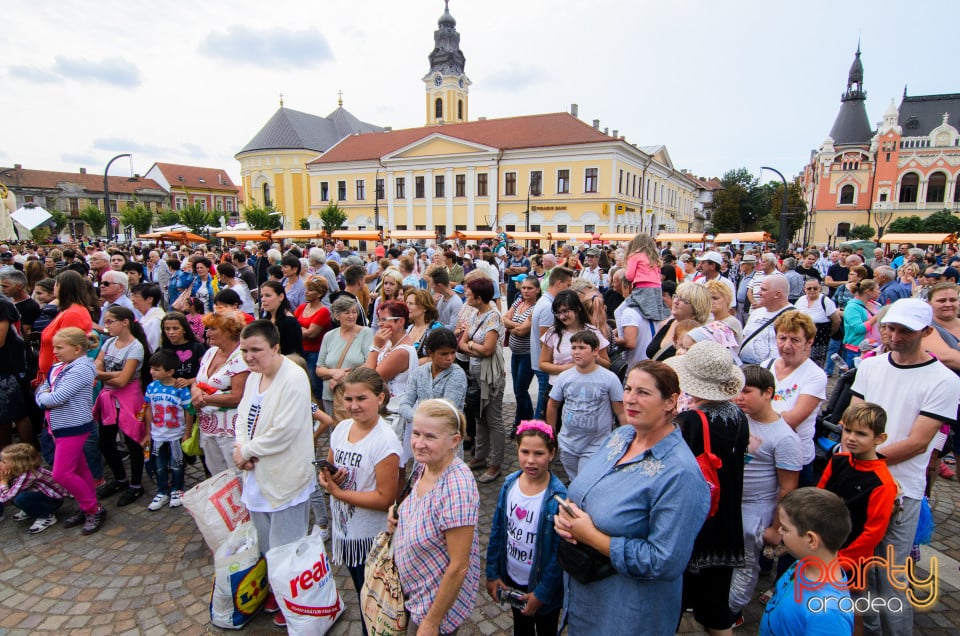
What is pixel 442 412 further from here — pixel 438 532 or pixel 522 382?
pixel 522 382

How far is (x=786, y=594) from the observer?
6.88ft

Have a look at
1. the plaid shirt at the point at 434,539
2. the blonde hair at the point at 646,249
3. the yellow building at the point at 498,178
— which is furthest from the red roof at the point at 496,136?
the plaid shirt at the point at 434,539

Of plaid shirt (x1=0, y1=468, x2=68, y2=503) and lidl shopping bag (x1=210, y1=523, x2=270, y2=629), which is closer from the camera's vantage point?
lidl shopping bag (x1=210, y1=523, x2=270, y2=629)

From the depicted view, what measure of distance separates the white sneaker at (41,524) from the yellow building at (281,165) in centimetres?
5640

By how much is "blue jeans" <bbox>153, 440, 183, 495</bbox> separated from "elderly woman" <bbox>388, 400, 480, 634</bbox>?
3.22m

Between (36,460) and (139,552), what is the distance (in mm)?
1392

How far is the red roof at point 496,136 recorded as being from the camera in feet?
140

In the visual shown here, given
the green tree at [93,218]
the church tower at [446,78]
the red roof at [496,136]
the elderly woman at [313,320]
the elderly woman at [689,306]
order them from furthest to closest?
the green tree at [93,218], the church tower at [446,78], the red roof at [496,136], the elderly woman at [313,320], the elderly woman at [689,306]

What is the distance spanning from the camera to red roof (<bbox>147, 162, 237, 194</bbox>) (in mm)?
78938

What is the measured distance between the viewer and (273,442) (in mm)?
2900

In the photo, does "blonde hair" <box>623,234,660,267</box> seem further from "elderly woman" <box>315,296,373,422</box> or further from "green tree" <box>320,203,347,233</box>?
"green tree" <box>320,203,347,233</box>

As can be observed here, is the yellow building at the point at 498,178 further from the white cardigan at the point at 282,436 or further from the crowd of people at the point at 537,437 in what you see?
the white cardigan at the point at 282,436

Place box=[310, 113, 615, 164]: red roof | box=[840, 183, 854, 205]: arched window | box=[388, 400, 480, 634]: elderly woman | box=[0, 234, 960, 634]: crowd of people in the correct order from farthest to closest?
1. box=[840, 183, 854, 205]: arched window
2. box=[310, 113, 615, 164]: red roof
3. box=[388, 400, 480, 634]: elderly woman
4. box=[0, 234, 960, 634]: crowd of people

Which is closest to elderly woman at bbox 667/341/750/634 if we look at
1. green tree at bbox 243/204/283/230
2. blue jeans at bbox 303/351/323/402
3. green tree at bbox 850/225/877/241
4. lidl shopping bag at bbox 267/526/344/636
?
lidl shopping bag at bbox 267/526/344/636
